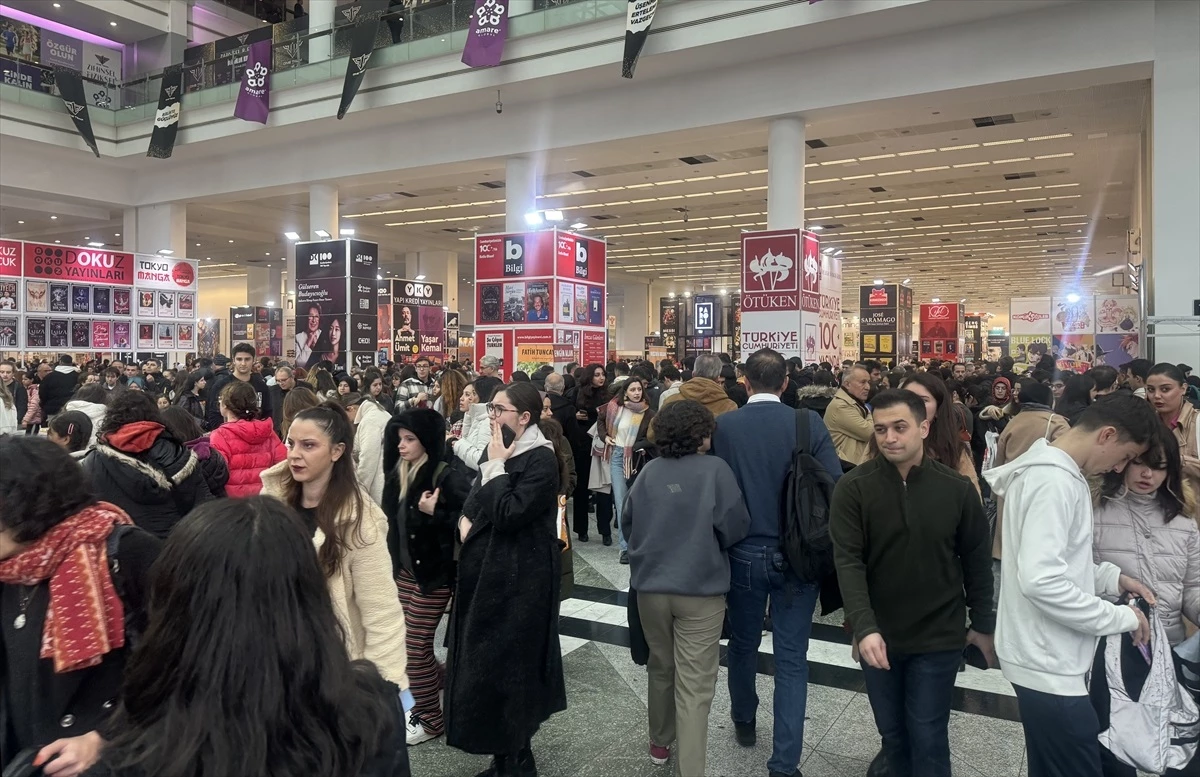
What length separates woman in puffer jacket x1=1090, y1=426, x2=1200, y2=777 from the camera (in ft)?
8.05

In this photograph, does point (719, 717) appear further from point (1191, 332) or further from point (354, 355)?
point (354, 355)

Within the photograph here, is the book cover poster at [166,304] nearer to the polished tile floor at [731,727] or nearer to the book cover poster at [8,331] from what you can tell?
the book cover poster at [8,331]

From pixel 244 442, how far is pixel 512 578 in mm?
2236

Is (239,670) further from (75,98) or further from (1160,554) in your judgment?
(75,98)

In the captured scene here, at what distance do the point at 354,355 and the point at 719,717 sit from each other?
13.5 meters

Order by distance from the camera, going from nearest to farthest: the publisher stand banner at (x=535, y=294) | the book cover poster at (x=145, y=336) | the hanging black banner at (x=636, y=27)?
the hanging black banner at (x=636, y=27)
the publisher stand banner at (x=535, y=294)
the book cover poster at (x=145, y=336)

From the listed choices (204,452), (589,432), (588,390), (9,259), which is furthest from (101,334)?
(204,452)

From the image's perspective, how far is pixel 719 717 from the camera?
12.5 ft

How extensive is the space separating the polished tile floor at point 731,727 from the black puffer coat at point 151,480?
4.79ft

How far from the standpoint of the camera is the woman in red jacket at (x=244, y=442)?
4.40m

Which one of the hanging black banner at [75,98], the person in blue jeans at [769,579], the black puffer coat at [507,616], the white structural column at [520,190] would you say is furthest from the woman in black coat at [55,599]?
the hanging black banner at [75,98]

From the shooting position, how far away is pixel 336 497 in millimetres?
2508

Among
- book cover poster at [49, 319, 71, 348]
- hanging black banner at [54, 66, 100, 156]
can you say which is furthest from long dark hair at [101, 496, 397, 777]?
hanging black banner at [54, 66, 100, 156]

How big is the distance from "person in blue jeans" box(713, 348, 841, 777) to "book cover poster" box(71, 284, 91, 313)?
16744 millimetres
